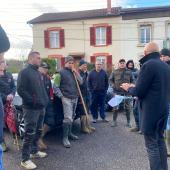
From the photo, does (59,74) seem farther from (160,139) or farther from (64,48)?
(64,48)

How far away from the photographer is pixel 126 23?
90.4 feet

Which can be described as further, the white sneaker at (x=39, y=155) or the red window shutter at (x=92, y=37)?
the red window shutter at (x=92, y=37)

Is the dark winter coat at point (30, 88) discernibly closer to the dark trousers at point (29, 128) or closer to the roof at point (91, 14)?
the dark trousers at point (29, 128)

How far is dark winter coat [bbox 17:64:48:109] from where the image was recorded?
5.02 metres

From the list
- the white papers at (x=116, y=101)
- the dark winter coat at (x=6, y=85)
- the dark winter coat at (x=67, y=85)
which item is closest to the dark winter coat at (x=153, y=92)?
the dark winter coat at (x=67, y=85)

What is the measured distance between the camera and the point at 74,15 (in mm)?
30609

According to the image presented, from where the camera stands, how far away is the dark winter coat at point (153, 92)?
13.6 feet

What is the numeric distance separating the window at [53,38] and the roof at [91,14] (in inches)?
37.9

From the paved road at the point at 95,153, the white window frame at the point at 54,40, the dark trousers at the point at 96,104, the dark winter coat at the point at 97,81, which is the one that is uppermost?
the white window frame at the point at 54,40

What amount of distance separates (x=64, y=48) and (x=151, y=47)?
26103 mm

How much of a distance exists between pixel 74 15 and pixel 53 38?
3003mm

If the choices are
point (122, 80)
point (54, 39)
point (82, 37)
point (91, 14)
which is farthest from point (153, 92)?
point (54, 39)

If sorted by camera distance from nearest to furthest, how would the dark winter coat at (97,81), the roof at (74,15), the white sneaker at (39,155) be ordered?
the white sneaker at (39,155) → the dark winter coat at (97,81) → the roof at (74,15)

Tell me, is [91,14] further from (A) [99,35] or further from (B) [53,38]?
(B) [53,38]
